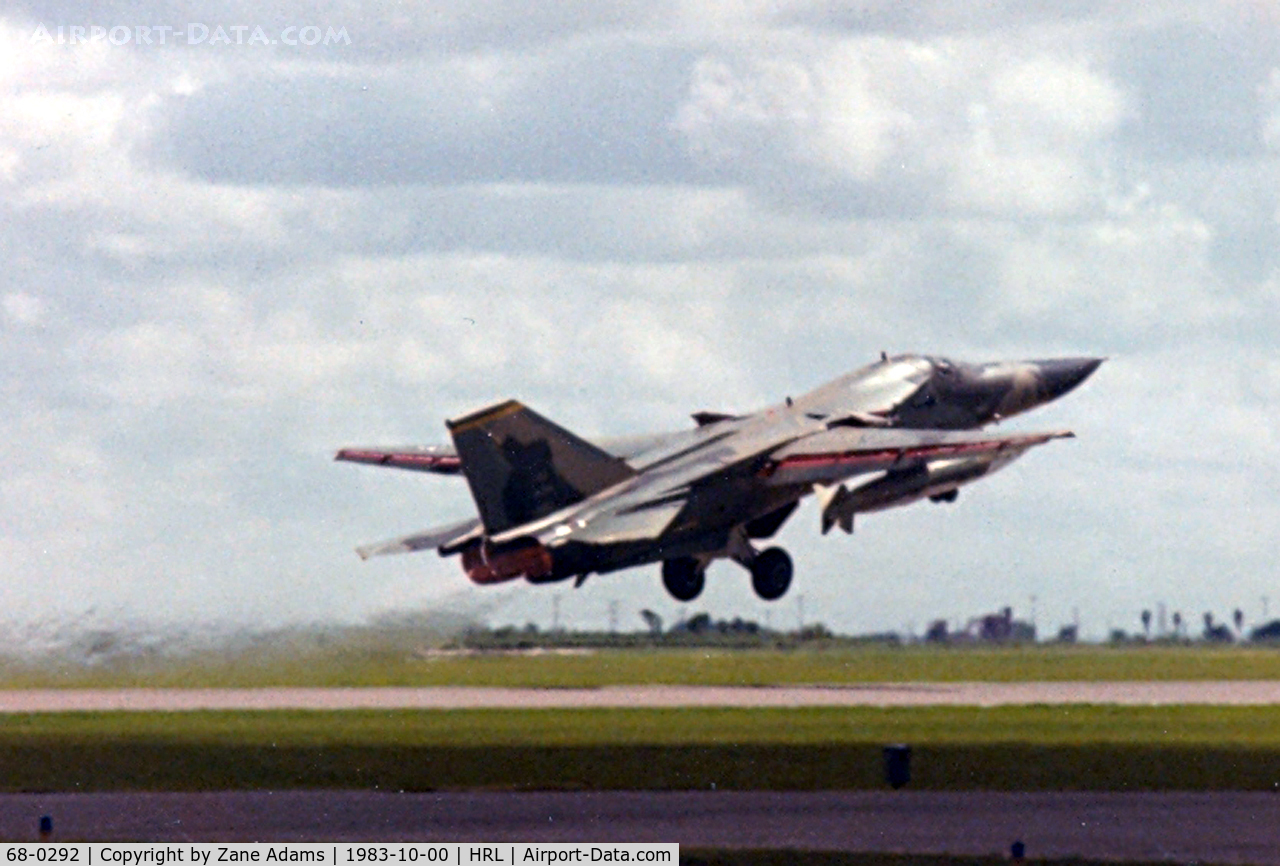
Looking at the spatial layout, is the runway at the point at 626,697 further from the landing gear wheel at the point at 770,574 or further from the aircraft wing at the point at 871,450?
the aircraft wing at the point at 871,450

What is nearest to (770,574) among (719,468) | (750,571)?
(750,571)

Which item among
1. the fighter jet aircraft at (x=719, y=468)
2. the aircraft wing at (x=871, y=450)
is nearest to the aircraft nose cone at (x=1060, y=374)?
the fighter jet aircraft at (x=719, y=468)

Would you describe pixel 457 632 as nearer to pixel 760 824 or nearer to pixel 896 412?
pixel 896 412

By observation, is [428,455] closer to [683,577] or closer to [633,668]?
[683,577]

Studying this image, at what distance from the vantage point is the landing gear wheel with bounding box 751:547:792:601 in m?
63.7

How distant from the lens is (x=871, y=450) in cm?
6053

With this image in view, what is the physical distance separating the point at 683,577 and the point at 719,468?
4969 millimetres

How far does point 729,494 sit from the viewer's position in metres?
61.5

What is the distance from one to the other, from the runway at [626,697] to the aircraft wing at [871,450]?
6.25m

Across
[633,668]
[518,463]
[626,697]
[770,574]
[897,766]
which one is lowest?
[897,766]

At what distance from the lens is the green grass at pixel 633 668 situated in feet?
184

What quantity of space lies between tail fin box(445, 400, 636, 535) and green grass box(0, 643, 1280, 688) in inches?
171

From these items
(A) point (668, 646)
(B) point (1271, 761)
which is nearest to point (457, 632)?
(B) point (1271, 761)
